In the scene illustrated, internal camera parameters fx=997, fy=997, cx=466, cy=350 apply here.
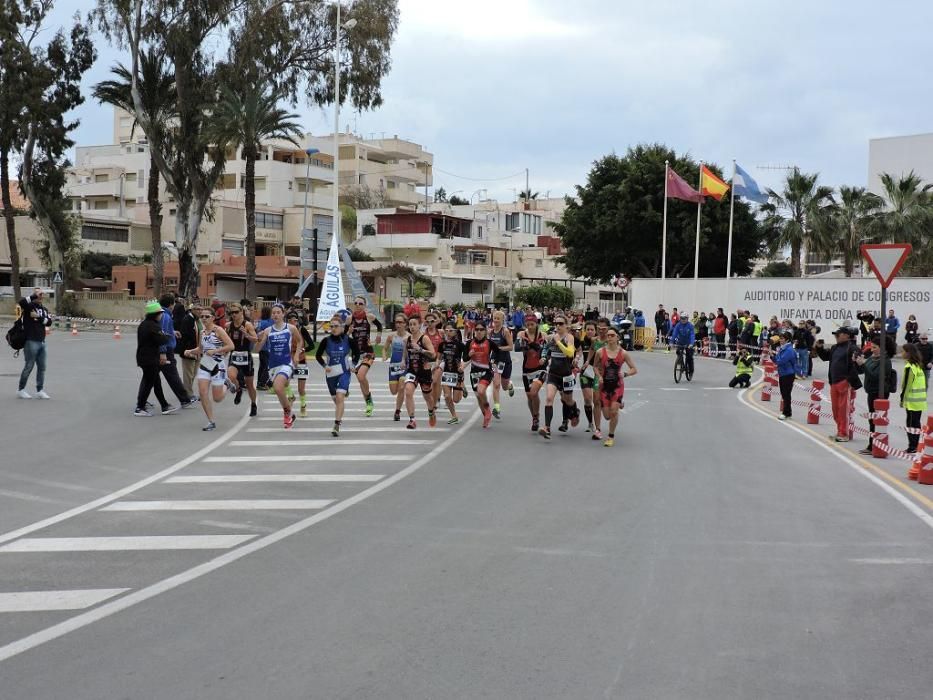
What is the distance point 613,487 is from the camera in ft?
36.2

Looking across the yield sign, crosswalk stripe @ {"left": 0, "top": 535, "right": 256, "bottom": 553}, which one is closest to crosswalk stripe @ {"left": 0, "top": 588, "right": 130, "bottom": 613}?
crosswalk stripe @ {"left": 0, "top": 535, "right": 256, "bottom": 553}

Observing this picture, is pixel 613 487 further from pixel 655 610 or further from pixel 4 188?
→ pixel 4 188

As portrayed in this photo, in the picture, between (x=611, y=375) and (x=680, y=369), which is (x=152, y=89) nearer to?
(x=680, y=369)

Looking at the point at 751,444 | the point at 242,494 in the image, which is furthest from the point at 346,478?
the point at 751,444

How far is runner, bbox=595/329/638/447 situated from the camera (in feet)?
47.6

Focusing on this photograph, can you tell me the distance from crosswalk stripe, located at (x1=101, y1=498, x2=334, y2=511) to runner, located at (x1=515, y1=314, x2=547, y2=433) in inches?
243

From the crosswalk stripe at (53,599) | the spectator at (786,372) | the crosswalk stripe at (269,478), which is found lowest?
the crosswalk stripe at (269,478)

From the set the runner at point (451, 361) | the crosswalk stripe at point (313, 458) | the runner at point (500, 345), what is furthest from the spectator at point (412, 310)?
the crosswalk stripe at point (313, 458)

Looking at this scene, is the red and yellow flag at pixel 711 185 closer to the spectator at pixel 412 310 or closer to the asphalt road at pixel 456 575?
the spectator at pixel 412 310

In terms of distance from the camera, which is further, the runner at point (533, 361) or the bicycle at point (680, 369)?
the bicycle at point (680, 369)

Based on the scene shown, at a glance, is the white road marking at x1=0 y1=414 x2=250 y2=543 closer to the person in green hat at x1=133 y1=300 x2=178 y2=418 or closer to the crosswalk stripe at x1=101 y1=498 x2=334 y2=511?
the crosswalk stripe at x1=101 y1=498 x2=334 y2=511

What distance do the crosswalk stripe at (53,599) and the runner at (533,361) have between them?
9.57 meters

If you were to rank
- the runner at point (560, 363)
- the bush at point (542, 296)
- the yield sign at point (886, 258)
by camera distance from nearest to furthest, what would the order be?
the yield sign at point (886, 258), the runner at point (560, 363), the bush at point (542, 296)

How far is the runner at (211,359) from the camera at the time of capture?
14742 mm
